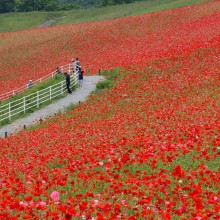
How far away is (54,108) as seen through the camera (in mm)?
28766

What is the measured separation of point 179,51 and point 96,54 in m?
14.2

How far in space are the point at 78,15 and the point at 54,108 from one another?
2430 inches

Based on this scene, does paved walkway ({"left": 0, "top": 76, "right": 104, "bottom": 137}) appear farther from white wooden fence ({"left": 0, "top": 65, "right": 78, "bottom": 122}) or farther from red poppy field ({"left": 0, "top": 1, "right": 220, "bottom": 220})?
red poppy field ({"left": 0, "top": 1, "right": 220, "bottom": 220})

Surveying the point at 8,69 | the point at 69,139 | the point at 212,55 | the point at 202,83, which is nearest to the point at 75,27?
the point at 8,69

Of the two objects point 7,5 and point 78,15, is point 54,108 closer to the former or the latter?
point 78,15

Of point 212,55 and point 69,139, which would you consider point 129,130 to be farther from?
point 212,55

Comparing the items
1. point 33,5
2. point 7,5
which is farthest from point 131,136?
point 7,5

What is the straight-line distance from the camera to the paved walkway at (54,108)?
25438mm

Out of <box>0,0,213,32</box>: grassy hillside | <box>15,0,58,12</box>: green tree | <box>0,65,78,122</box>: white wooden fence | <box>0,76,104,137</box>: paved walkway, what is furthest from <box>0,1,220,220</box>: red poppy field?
<box>15,0,58,12</box>: green tree

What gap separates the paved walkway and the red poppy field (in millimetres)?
1549

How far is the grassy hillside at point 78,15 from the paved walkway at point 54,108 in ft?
135

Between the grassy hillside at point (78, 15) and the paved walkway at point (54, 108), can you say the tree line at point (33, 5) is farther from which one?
the paved walkway at point (54, 108)

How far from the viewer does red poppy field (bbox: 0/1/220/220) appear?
7.31m

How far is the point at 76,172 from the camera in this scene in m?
10.2
